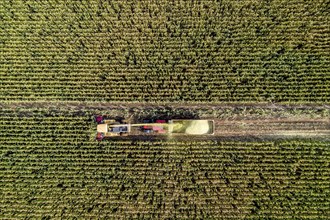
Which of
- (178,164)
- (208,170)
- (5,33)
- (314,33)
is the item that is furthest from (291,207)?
(5,33)

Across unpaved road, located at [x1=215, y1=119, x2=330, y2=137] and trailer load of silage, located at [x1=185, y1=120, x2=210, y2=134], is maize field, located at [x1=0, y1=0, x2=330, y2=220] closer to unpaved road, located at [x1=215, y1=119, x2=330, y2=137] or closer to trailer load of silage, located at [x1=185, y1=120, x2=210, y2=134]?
unpaved road, located at [x1=215, y1=119, x2=330, y2=137]

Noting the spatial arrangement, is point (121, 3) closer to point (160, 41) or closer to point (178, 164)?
point (160, 41)

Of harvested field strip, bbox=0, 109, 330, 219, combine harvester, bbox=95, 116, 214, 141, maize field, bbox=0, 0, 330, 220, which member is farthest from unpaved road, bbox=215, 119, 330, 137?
combine harvester, bbox=95, 116, 214, 141

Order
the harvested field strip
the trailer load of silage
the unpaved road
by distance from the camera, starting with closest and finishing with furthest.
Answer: the harvested field strip < the trailer load of silage < the unpaved road

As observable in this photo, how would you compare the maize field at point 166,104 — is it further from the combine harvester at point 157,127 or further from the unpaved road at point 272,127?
the combine harvester at point 157,127

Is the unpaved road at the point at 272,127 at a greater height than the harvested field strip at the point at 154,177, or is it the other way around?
the unpaved road at the point at 272,127

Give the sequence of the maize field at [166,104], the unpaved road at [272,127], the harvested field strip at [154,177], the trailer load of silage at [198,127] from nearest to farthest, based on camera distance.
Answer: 1. the harvested field strip at [154,177]
2. the maize field at [166,104]
3. the trailer load of silage at [198,127]
4. the unpaved road at [272,127]

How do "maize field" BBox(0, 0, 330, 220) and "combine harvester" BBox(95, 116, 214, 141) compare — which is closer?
"maize field" BBox(0, 0, 330, 220)

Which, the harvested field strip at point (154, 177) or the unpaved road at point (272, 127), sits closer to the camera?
the harvested field strip at point (154, 177)

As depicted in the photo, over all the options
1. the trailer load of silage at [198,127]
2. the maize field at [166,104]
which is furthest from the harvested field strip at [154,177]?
the trailer load of silage at [198,127]
